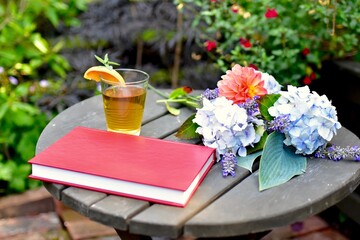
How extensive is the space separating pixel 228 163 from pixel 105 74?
43 cm

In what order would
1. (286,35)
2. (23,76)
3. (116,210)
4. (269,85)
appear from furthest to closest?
1. (23,76)
2. (286,35)
3. (269,85)
4. (116,210)

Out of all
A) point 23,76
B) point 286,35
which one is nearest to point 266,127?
point 286,35

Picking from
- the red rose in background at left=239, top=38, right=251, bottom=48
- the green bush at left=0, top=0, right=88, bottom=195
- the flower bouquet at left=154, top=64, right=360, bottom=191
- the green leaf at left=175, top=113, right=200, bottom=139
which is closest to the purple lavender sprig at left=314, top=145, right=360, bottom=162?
the flower bouquet at left=154, top=64, right=360, bottom=191

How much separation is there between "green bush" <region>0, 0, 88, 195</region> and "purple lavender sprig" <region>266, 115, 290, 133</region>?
1466 millimetres

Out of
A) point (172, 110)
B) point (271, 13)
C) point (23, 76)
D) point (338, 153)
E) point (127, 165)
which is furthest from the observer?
point (23, 76)

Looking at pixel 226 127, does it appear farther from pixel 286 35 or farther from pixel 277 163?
pixel 286 35

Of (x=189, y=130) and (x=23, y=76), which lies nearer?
(x=189, y=130)

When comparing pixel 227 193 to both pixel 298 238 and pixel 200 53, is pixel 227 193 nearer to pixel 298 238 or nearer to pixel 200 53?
pixel 298 238

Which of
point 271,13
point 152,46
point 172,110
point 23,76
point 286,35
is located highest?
point 271,13

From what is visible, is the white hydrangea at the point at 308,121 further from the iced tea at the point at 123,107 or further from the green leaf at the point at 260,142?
the iced tea at the point at 123,107

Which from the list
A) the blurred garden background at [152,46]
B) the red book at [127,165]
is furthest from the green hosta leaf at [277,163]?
the blurred garden background at [152,46]

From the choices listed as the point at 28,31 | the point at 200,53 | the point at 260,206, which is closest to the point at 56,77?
the point at 28,31

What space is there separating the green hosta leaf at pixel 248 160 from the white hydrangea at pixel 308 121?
Result: 9 centimetres

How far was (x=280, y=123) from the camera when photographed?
149cm
